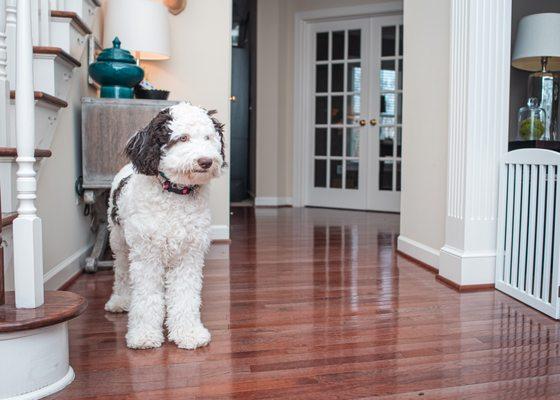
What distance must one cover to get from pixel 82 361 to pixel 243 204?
187 inches

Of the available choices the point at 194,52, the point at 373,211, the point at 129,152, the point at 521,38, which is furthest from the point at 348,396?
the point at 373,211

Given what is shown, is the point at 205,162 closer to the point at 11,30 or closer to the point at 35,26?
the point at 11,30

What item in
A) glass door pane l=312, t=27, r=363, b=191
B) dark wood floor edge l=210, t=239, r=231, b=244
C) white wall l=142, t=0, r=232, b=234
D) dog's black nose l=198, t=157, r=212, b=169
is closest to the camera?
dog's black nose l=198, t=157, r=212, b=169

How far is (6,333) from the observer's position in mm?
1284

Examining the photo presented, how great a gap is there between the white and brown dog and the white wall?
181cm

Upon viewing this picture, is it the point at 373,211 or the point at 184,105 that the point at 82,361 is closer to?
the point at 184,105

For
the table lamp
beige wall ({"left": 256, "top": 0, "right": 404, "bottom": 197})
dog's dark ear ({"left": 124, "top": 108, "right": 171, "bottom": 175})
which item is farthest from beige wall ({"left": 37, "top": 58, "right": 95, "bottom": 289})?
beige wall ({"left": 256, "top": 0, "right": 404, "bottom": 197})

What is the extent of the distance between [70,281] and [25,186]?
4.10ft

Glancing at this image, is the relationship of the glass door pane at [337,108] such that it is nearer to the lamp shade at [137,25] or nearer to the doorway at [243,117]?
the doorway at [243,117]

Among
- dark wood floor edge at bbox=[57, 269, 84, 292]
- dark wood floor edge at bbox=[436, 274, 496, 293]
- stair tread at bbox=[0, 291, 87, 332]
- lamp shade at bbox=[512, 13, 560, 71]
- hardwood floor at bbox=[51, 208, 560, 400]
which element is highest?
lamp shade at bbox=[512, 13, 560, 71]

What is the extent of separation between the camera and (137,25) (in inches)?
118

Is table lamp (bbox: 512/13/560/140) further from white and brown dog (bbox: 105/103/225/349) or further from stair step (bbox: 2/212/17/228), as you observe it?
stair step (bbox: 2/212/17/228)

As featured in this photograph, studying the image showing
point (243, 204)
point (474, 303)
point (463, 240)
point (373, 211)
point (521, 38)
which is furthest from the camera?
point (243, 204)

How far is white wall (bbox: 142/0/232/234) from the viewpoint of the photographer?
356cm
